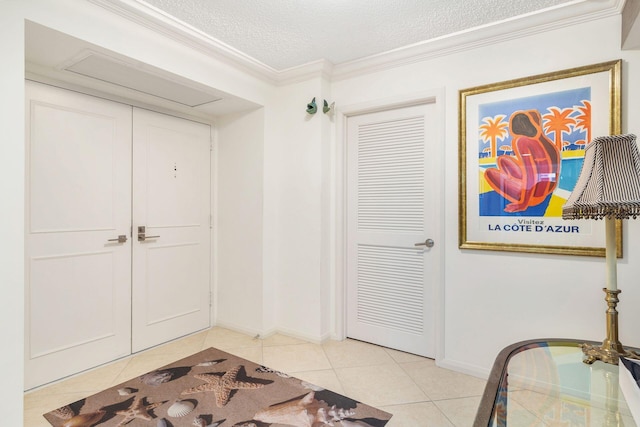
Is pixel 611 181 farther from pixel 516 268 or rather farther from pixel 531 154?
pixel 516 268

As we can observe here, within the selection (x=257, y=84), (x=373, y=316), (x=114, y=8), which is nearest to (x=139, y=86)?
(x=114, y=8)

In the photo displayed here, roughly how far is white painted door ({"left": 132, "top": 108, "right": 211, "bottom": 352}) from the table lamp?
9.81 ft

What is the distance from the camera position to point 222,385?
2273 mm

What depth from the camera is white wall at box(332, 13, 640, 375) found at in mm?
1910

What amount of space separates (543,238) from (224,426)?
2293 mm

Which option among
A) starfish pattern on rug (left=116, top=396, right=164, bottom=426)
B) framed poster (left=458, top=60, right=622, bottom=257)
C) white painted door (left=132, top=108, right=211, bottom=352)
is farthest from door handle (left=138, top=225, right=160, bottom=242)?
framed poster (left=458, top=60, right=622, bottom=257)

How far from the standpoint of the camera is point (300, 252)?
3.07 metres

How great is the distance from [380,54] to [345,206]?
133cm

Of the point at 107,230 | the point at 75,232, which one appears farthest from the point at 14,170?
the point at 107,230

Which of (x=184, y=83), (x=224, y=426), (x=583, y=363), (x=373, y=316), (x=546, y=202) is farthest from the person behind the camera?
(x=373, y=316)

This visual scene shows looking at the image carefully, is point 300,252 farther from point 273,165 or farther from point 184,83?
point 184,83

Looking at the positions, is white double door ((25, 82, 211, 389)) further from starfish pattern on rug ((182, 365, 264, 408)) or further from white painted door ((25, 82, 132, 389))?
starfish pattern on rug ((182, 365, 264, 408))

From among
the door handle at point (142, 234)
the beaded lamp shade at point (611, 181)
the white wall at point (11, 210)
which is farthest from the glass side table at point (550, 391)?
the door handle at point (142, 234)

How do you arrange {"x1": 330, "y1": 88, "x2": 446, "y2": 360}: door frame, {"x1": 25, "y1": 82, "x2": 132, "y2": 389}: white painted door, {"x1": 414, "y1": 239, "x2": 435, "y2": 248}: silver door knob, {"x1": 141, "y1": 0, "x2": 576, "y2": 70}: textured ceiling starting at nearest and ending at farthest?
{"x1": 141, "y1": 0, "x2": 576, "y2": 70}: textured ceiling
{"x1": 25, "y1": 82, "x2": 132, "y2": 389}: white painted door
{"x1": 330, "y1": 88, "x2": 446, "y2": 360}: door frame
{"x1": 414, "y1": 239, "x2": 435, "y2": 248}: silver door knob
